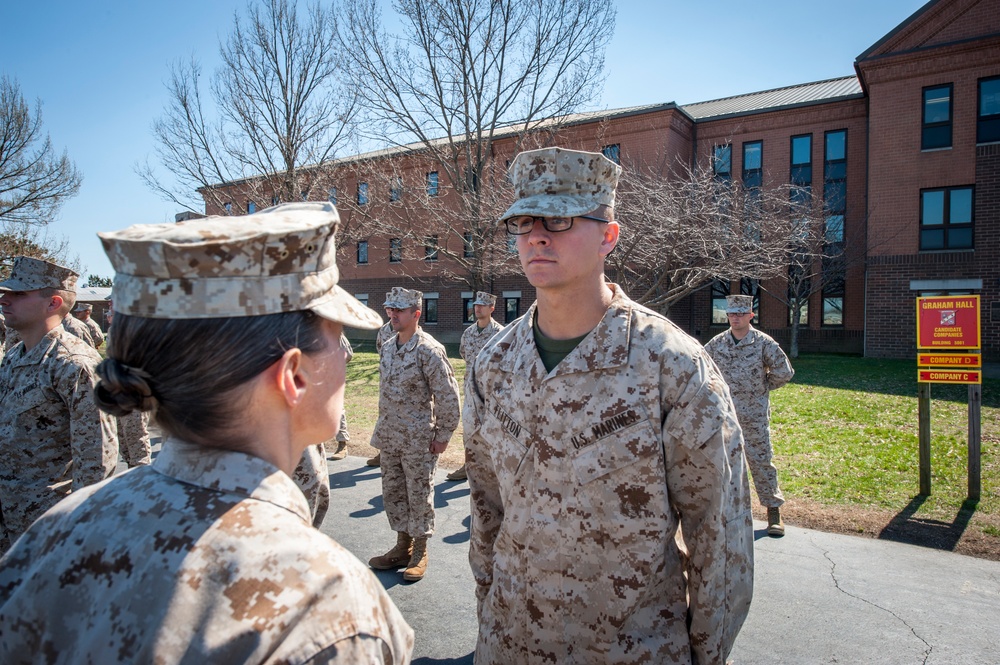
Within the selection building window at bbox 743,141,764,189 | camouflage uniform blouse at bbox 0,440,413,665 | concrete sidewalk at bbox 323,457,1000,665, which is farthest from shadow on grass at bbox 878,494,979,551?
building window at bbox 743,141,764,189

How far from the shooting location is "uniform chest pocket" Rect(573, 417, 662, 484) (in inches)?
88.2

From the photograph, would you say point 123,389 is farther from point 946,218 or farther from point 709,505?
point 946,218

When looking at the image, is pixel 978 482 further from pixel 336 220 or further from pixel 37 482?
pixel 37 482

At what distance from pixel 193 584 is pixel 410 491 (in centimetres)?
474

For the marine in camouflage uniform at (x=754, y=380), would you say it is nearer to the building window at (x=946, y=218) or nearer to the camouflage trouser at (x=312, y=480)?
the camouflage trouser at (x=312, y=480)

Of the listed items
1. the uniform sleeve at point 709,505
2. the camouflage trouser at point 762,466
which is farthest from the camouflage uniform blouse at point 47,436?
the camouflage trouser at point 762,466

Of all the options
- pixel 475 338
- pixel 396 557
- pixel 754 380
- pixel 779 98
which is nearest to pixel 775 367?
pixel 754 380

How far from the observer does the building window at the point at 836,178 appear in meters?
25.1

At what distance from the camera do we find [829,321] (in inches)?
1041

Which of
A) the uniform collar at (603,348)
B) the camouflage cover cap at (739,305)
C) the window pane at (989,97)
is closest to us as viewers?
the uniform collar at (603,348)

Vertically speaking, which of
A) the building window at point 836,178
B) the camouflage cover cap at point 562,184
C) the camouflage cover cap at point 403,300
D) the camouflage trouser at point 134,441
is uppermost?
the building window at point 836,178

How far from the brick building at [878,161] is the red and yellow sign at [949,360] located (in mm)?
14265

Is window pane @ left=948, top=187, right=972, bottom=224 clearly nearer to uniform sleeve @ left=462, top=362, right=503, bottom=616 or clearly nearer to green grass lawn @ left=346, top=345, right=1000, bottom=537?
green grass lawn @ left=346, top=345, right=1000, bottom=537

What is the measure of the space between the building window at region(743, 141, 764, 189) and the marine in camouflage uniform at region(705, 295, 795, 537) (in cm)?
2195
